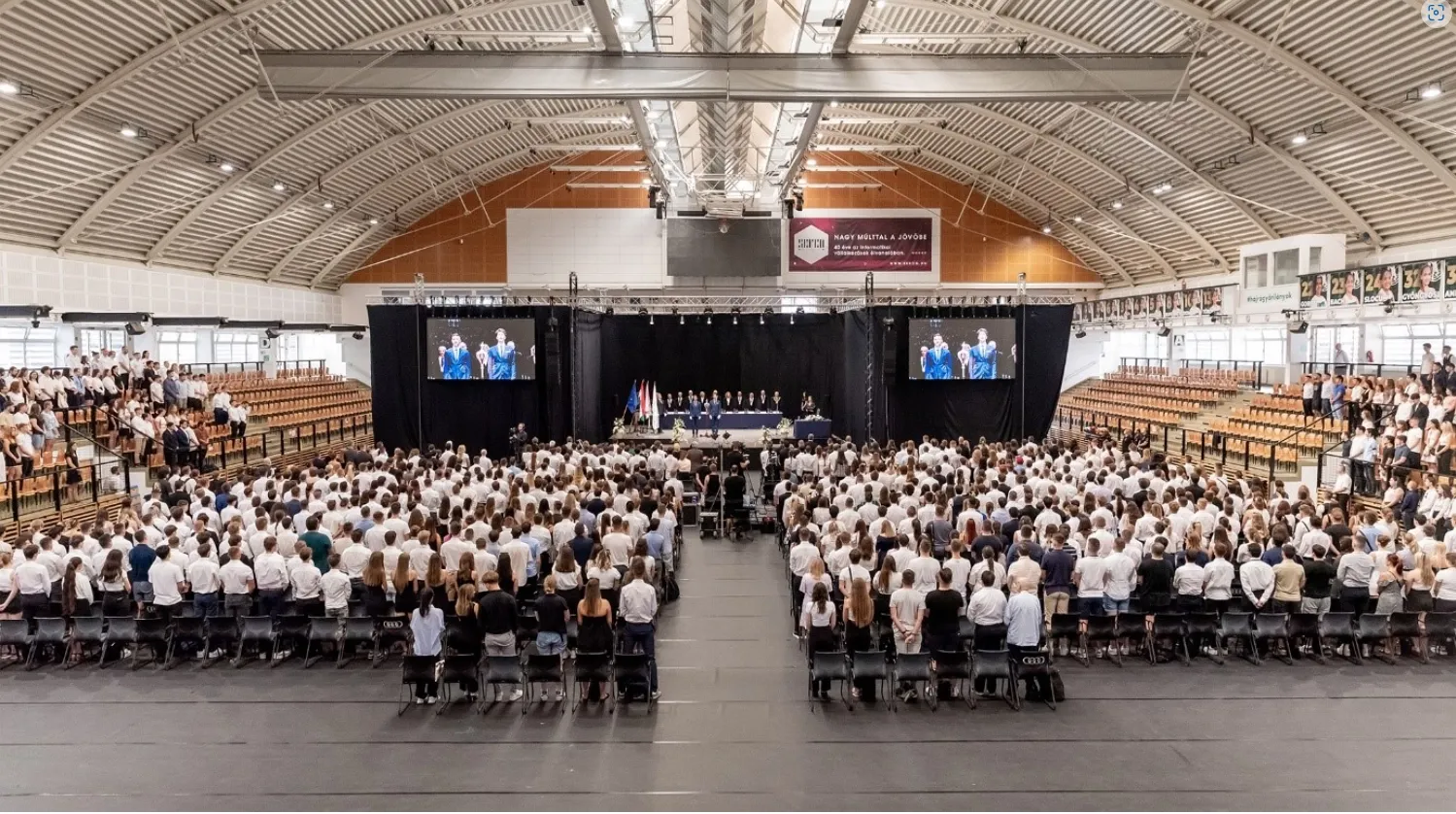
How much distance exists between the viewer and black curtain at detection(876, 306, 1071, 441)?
66.5 ft

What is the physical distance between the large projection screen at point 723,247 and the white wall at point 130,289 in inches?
532

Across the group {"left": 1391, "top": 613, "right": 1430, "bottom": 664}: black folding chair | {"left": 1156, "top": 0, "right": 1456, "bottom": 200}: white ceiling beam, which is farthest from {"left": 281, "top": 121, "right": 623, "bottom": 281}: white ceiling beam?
{"left": 1391, "top": 613, "right": 1430, "bottom": 664}: black folding chair

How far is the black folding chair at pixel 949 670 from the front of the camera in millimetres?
7660

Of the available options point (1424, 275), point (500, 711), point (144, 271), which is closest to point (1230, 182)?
point (1424, 275)

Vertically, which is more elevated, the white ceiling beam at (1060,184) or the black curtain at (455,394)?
the white ceiling beam at (1060,184)

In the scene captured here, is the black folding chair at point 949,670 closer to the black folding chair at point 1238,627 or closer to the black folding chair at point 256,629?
the black folding chair at point 1238,627

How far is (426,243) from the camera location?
33.2m

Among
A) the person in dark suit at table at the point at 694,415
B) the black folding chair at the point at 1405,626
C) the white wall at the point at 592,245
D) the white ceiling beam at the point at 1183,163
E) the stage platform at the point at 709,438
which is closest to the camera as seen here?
the black folding chair at the point at 1405,626

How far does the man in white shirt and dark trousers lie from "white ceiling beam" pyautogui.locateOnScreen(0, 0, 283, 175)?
45.2 feet

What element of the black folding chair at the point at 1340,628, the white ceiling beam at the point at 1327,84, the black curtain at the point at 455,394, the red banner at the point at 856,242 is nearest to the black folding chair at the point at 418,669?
the black folding chair at the point at 1340,628

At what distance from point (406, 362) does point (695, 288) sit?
1345 centimetres

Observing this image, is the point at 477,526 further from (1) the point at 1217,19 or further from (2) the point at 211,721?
(1) the point at 1217,19

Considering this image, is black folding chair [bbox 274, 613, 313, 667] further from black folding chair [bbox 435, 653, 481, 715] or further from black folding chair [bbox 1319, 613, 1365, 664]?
black folding chair [bbox 1319, 613, 1365, 664]

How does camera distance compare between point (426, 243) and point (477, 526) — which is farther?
point (426, 243)
